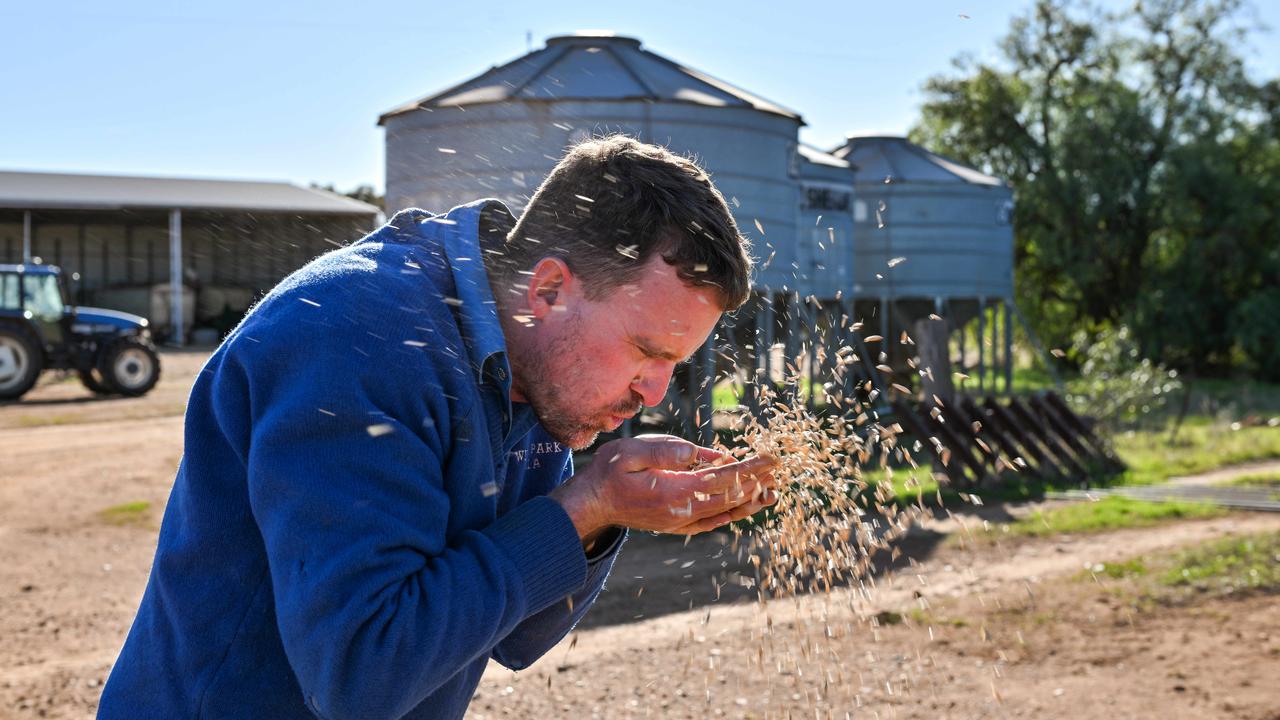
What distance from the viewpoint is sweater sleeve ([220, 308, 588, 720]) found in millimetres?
1523

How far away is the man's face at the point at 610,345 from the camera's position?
1.94m

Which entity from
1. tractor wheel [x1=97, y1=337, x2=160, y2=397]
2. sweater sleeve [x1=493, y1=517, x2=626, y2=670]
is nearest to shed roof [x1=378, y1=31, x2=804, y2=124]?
tractor wheel [x1=97, y1=337, x2=160, y2=397]

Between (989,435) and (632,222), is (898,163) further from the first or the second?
(632,222)

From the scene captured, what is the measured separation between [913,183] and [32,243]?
26.6 metres

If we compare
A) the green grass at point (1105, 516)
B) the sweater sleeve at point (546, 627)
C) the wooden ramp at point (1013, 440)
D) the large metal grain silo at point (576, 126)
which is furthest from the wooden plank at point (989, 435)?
the sweater sleeve at point (546, 627)

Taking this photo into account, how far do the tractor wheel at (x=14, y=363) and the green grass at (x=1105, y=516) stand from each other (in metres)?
15.1

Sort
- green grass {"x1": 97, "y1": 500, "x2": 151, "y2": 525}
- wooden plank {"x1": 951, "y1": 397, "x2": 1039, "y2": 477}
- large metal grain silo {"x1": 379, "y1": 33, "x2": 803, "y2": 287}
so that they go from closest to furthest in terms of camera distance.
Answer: green grass {"x1": 97, "y1": 500, "x2": 151, "y2": 525} → wooden plank {"x1": 951, "y1": 397, "x2": 1039, "y2": 477} → large metal grain silo {"x1": 379, "y1": 33, "x2": 803, "y2": 287}

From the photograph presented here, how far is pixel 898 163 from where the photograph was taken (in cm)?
2030

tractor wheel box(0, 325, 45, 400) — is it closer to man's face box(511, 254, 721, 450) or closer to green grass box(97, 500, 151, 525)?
green grass box(97, 500, 151, 525)

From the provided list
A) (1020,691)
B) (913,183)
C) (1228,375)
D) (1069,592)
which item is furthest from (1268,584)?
(1228,375)

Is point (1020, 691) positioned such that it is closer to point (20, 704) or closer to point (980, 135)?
point (20, 704)

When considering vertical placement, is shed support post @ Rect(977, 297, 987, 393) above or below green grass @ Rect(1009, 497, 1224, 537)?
above

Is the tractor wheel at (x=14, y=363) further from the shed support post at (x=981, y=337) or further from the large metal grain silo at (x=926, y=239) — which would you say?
the shed support post at (x=981, y=337)

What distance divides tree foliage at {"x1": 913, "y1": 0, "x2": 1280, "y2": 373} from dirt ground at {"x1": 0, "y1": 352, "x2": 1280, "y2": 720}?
1995 centimetres
